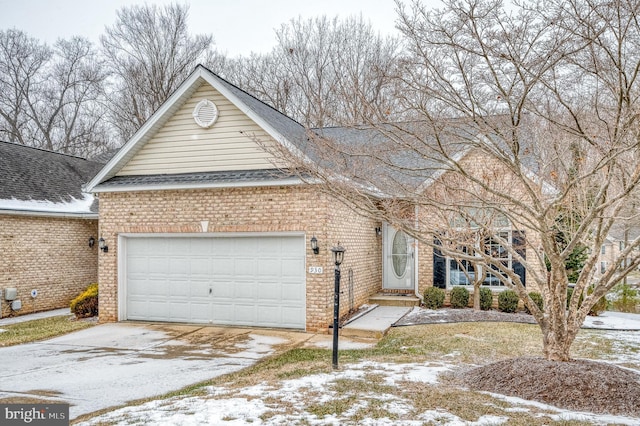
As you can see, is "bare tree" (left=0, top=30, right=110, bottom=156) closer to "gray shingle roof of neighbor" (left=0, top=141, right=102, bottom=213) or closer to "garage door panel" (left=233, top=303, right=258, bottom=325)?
"gray shingle roof of neighbor" (left=0, top=141, right=102, bottom=213)

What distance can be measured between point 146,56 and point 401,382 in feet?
88.6

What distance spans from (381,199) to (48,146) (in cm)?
2739

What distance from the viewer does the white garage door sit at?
35.4 feet

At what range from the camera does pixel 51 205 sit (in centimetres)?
1429

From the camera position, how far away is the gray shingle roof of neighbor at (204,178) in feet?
34.3

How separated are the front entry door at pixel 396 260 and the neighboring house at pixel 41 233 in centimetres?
906

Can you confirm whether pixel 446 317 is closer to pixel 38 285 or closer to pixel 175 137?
pixel 175 137

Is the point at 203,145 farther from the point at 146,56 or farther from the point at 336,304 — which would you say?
the point at 146,56

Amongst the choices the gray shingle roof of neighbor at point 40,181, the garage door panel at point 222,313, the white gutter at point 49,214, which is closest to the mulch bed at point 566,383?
the garage door panel at point 222,313

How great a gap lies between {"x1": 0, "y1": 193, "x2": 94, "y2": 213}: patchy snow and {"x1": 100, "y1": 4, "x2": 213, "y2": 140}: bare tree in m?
13.0

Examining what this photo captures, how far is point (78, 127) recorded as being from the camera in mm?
30406

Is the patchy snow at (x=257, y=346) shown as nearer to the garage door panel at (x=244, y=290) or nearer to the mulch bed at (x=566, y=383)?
the garage door panel at (x=244, y=290)

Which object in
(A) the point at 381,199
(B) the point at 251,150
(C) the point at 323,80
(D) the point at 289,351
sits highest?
(C) the point at 323,80

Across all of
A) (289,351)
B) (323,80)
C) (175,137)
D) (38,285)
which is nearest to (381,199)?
(289,351)
